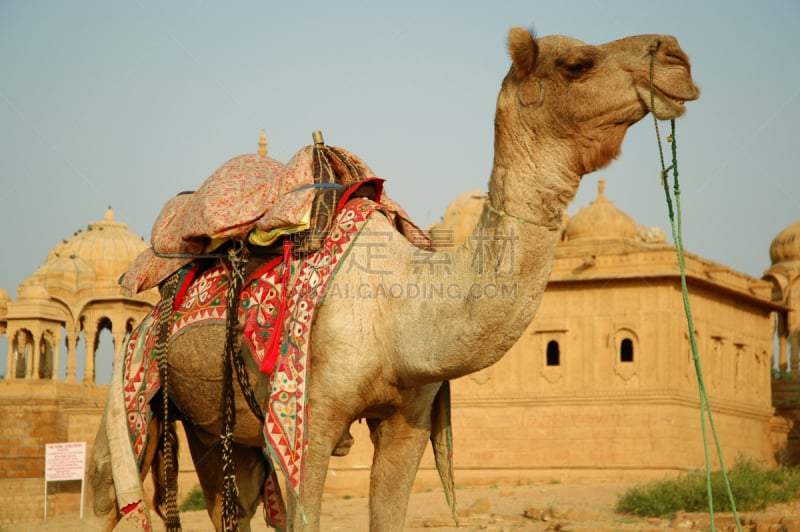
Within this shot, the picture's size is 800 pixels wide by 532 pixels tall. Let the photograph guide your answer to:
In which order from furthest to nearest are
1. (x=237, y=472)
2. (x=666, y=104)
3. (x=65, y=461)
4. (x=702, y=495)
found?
1. (x=65, y=461)
2. (x=702, y=495)
3. (x=237, y=472)
4. (x=666, y=104)

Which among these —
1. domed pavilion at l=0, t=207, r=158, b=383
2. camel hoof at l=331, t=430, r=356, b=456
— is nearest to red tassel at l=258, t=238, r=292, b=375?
camel hoof at l=331, t=430, r=356, b=456

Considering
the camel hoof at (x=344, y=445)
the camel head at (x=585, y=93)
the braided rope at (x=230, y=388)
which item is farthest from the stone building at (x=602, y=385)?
the camel head at (x=585, y=93)

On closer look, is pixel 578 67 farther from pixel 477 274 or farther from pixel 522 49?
pixel 477 274

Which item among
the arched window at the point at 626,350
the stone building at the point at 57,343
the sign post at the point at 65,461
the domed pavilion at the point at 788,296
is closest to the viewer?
the sign post at the point at 65,461

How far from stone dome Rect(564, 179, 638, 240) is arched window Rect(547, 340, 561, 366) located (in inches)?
280

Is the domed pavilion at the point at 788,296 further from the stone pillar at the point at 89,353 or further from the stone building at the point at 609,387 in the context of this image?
the stone pillar at the point at 89,353

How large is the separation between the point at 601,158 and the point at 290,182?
6.29 feet

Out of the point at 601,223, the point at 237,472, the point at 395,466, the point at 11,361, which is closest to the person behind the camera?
the point at 395,466

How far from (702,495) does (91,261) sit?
30930mm

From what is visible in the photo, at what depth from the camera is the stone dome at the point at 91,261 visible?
1624 inches

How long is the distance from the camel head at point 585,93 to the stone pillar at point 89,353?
3629cm

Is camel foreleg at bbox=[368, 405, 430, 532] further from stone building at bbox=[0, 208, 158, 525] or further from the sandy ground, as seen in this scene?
stone building at bbox=[0, 208, 158, 525]

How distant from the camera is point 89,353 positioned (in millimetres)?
41250

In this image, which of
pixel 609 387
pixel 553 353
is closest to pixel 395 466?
pixel 609 387
